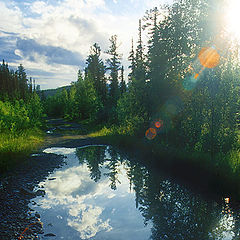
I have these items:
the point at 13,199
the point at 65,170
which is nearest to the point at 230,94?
the point at 65,170

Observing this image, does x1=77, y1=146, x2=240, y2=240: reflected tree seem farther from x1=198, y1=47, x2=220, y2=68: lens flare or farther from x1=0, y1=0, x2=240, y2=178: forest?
x1=198, y1=47, x2=220, y2=68: lens flare

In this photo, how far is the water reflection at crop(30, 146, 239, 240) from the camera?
6020 mm

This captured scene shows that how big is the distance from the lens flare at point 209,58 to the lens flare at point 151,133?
6306 millimetres

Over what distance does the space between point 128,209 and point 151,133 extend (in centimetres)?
854

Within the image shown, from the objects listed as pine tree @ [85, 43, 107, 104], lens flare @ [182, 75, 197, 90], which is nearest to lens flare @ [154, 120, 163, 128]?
lens flare @ [182, 75, 197, 90]

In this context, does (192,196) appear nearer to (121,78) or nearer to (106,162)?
(106,162)

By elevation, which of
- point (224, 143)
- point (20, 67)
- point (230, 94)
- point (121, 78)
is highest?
point (20, 67)

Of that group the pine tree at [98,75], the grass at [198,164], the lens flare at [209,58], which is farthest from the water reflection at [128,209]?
the pine tree at [98,75]

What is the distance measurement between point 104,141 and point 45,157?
745 cm

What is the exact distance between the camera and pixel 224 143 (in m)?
10.1

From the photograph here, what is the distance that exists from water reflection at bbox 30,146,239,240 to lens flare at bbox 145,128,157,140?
4293 millimetres

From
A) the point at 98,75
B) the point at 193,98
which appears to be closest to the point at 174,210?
the point at 193,98

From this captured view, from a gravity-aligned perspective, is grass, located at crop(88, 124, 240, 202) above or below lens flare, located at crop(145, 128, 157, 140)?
below

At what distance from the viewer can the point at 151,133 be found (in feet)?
50.9
